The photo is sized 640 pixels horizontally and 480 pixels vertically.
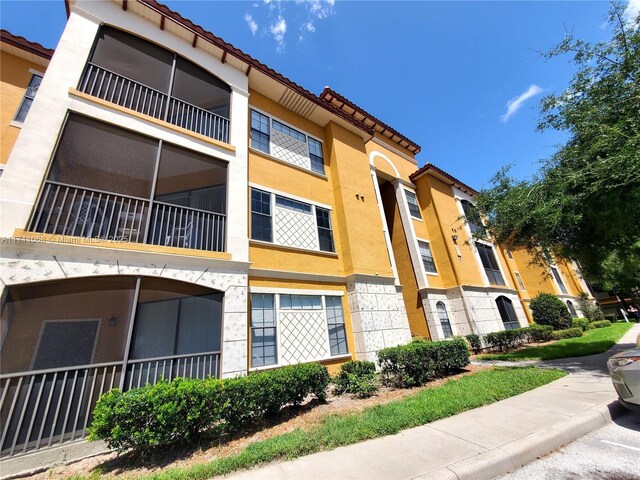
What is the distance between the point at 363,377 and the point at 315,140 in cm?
1125

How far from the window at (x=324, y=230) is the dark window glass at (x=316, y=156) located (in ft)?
7.70

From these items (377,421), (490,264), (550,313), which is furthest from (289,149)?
(550,313)

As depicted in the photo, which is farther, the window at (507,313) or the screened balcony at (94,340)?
the window at (507,313)

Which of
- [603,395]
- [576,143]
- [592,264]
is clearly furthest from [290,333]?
[592,264]

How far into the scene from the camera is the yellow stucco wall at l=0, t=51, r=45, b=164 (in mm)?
8773

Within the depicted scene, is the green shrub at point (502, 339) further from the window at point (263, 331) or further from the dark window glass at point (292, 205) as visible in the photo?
the window at point (263, 331)

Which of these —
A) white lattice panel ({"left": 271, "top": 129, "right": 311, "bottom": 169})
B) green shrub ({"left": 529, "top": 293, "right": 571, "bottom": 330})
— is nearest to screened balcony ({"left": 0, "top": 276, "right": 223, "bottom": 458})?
white lattice panel ({"left": 271, "top": 129, "right": 311, "bottom": 169})

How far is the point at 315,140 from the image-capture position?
46.3 ft

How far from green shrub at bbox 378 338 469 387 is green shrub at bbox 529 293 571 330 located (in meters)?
16.0

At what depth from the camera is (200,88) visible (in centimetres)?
1114

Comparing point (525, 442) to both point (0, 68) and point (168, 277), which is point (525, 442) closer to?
point (168, 277)

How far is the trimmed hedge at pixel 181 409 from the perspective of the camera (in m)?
4.61

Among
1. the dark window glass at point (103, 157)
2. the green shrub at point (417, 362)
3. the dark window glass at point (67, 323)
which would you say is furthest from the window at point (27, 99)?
the green shrub at point (417, 362)

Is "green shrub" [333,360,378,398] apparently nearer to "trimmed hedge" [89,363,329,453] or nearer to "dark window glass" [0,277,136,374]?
"trimmed hedge" [89,363,329,453]
